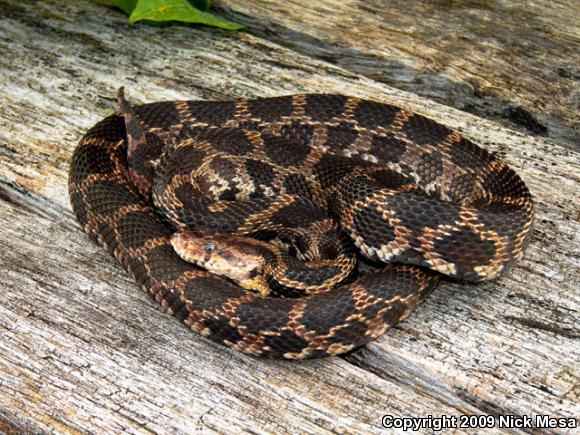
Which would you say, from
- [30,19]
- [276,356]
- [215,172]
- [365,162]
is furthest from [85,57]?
[276,356]

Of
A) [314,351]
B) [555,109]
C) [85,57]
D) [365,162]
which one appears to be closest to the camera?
[314,351]

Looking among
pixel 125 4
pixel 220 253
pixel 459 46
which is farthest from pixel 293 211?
pixel 125 4

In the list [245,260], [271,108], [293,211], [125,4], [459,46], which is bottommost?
[245,260]

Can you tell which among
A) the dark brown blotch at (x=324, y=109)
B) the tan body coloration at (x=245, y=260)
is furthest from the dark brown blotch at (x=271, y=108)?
the tan body coloration at (x=245, y=260)

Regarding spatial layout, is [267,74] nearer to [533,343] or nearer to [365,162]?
[365,162]

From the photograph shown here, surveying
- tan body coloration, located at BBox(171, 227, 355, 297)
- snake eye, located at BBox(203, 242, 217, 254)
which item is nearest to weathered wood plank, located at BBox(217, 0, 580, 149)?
tan body coloration, located at BBox(171, 227, 355, 297)

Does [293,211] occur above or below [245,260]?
above

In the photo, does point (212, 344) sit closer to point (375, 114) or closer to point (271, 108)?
point (271, 108)
